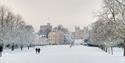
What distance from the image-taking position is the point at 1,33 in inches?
2169

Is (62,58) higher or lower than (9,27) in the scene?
lower

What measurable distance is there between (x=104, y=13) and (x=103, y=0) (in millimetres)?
1938

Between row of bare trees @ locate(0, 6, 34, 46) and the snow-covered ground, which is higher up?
row of bare trees @ locate(0, 6, 34, 46)

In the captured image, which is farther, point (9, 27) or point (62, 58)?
point (9, 27)

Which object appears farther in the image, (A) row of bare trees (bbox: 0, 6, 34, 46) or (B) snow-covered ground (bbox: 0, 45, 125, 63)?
(A) row of bare trees (bbox: 0, 6, 34, 46)

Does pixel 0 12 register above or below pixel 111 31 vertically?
above

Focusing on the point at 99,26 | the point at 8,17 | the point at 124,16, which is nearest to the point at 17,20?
the point at 8,17

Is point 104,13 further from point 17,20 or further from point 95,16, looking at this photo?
point 17,20

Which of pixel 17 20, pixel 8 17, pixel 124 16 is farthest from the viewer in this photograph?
pixel 17 20

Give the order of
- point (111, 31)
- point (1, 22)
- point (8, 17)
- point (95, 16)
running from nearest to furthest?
point (111, 31)
point (95, 16)
point (1, 22)
point (8, 17)

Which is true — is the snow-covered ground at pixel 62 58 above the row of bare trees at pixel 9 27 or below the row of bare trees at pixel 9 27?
below

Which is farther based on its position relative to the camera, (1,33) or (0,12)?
(0,12)

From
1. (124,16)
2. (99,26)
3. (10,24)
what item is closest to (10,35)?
(10,24)

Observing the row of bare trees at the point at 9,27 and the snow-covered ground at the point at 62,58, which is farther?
the row of bare trees at the point at 9,27
